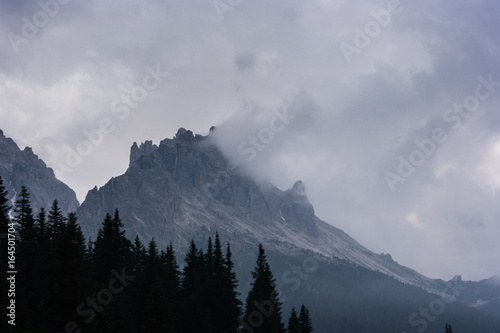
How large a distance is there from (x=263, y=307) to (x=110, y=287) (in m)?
23.8

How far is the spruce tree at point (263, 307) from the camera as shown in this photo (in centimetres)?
7831

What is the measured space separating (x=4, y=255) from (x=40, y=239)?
8.30m

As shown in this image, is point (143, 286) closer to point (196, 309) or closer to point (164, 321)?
point (196, 309)

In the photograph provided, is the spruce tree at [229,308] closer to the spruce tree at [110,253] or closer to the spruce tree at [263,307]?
the spruce tree at [263,307]

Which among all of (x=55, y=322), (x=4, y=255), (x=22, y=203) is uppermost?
(x=22, y=203)

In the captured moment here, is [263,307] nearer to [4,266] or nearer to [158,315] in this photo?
[158,315]

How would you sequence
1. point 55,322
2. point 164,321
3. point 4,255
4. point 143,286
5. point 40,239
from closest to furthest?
1. point 55,322
2. point 164,321
3. point 4,255
4. point 40,239
5. point 143,286

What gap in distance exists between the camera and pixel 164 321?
169 ft

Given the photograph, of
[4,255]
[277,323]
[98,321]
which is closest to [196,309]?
[277,323]

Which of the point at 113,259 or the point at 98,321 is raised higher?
the point at 113,259

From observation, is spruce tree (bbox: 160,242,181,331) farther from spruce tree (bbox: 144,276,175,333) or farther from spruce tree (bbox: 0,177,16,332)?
spruce tree (bbox: 0,177,16,332)

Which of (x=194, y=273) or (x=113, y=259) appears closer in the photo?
(x=113, y=259)

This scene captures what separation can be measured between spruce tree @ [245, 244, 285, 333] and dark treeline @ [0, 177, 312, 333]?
13 centimetres

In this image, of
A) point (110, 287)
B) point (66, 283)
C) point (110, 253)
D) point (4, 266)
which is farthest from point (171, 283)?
point (66, 283)
